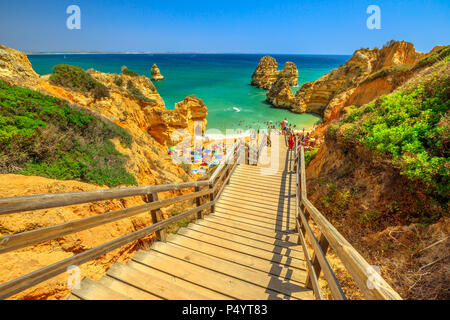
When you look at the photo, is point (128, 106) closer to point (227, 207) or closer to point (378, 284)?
point (227, 207)

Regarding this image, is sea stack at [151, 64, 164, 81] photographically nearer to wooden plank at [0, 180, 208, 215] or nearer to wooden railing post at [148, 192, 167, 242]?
wooden railing post at [148, 192, 167, 242]

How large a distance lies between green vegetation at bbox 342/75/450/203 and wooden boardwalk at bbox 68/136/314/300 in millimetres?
2757

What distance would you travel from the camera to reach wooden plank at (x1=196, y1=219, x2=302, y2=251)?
3.88 metres

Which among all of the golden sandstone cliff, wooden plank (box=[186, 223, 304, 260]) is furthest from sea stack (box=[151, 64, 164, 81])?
wooden plank (box=[186, 223, 304, 260])

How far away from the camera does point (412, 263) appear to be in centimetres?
324

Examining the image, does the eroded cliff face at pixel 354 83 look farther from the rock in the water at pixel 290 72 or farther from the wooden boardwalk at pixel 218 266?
the wooden boardwalk at pixel 218 266

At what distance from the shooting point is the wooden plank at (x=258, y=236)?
388 cm

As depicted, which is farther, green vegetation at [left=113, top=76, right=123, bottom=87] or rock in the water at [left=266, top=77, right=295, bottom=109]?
rock in the water at [left=266, top=77, right=295, bottom=109]

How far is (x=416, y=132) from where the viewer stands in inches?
184

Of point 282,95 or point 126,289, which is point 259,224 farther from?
point 282,95

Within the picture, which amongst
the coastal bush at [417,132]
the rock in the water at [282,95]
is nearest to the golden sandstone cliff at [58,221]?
the coastal bush at [417,132]

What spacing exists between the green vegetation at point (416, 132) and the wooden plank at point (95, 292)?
5.27 meters
